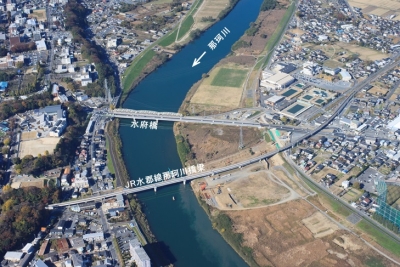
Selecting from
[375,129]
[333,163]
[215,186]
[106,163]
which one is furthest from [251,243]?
[375,129]

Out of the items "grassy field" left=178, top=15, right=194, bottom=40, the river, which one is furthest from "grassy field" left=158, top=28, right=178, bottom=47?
the river

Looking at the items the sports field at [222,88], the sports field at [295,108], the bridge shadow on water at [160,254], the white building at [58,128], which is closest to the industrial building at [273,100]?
the sports field at [295,108]

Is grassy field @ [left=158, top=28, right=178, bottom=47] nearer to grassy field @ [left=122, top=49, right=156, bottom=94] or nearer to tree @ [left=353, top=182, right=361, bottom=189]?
grassy field @ [left=122, top=49, right=156, bottom=94]

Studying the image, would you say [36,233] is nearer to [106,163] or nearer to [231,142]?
[106,163]

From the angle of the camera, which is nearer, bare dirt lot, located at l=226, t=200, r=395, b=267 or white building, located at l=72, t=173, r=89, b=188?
bare dirt lot, located at l=226, t=200, r=395, b=267

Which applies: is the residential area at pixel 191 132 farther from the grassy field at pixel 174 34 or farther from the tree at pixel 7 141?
the grassy field at pixel 174 34

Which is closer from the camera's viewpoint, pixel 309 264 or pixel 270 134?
pixel 309 264
